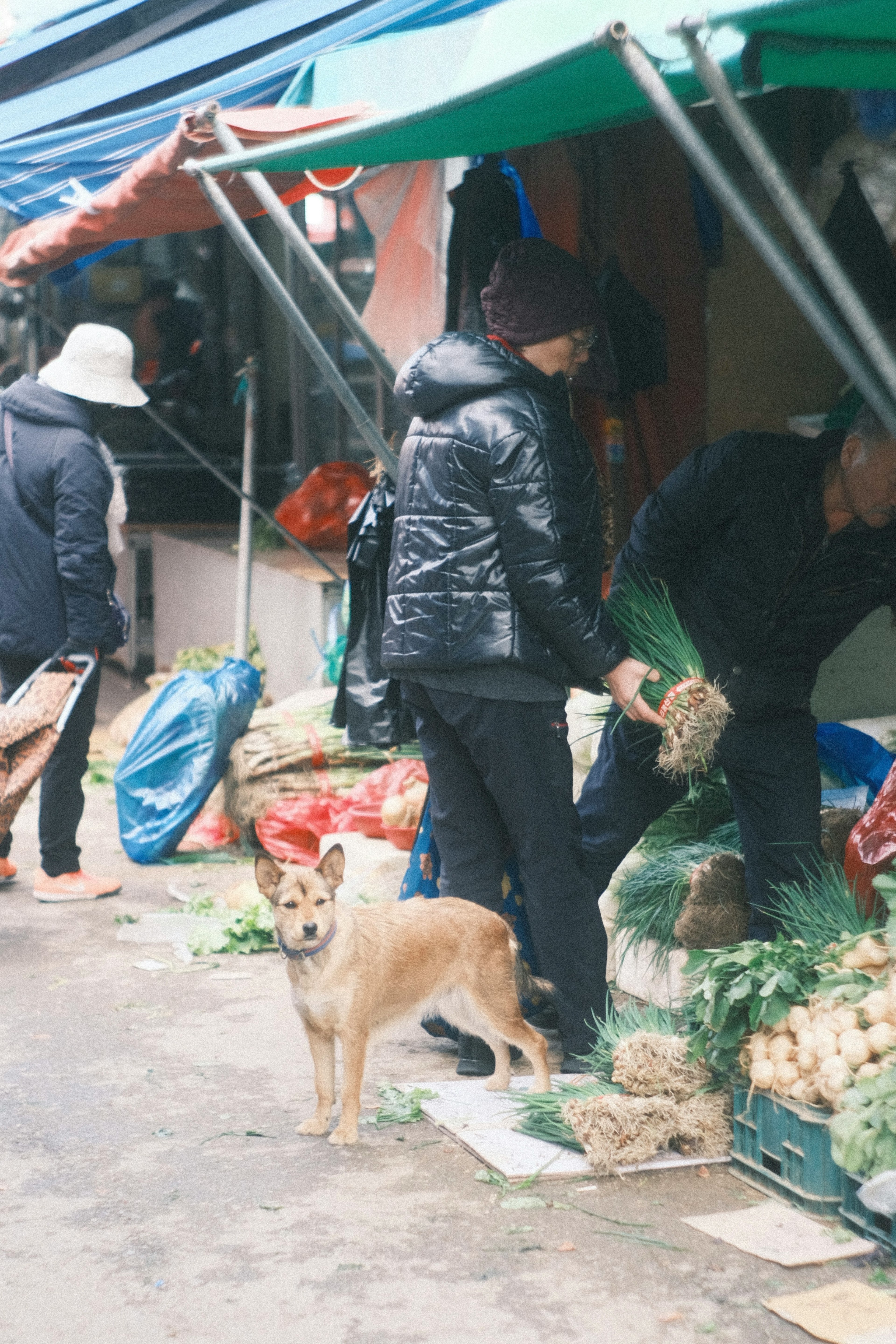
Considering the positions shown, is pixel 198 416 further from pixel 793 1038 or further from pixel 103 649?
pixel 793 1038

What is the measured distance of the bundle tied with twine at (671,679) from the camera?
3.40 m

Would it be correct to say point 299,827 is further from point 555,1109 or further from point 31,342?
point 31,342

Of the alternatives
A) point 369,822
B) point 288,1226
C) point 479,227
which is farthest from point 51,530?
point 288,1226

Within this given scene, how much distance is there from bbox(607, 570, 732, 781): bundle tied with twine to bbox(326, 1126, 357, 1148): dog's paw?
1.17 metres

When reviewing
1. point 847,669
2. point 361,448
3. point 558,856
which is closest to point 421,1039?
point 558,856

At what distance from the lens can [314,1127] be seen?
3479 mm

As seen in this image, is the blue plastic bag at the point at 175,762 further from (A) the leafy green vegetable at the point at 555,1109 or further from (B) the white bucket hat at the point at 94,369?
(A) the leafy green vegetable at the point at 555,1109

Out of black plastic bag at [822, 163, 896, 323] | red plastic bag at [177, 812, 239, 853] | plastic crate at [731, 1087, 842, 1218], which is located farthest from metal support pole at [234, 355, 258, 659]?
plastic crate at [731, 1087, 842, 1218]

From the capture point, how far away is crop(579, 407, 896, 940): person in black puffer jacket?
3.48 metres

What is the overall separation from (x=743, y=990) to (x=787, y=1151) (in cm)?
34

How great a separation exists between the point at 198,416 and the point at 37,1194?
32.3 ft

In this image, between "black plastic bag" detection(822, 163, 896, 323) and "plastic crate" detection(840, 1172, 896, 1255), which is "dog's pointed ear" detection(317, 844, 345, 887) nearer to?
"plastic crate" detection(840, 1172, 896, 1255)

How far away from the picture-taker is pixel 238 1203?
3.08 m

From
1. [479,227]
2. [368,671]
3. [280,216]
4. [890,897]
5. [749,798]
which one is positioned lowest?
[890,897]
